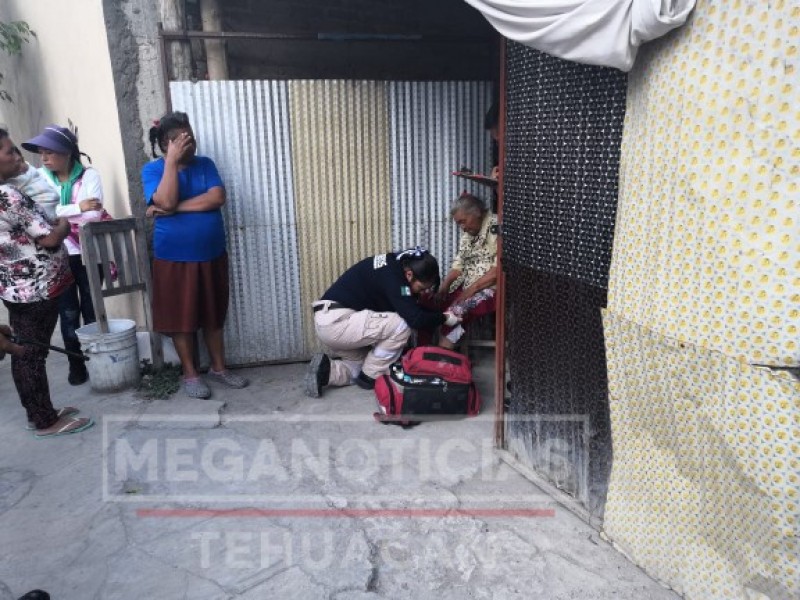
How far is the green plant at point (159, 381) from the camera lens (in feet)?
15.3

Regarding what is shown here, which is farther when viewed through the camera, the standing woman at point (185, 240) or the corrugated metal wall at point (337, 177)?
the corrugated metal wall at point (337, 177)

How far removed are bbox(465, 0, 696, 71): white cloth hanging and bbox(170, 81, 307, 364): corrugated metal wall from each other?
2662 millimetres

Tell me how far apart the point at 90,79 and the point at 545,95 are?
174 inches

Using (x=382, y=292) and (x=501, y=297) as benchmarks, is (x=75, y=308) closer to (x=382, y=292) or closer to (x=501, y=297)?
(x=382, y=292)

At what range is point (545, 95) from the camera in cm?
291

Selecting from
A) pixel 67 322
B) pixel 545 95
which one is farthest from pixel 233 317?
pixel 545 95

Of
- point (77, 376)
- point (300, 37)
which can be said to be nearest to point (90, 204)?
point (77, 376)

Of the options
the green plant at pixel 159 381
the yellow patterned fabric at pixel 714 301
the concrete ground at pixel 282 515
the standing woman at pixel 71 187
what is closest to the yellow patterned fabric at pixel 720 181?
the yellow patterned fabric at pixel 714 301

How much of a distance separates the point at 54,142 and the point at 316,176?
197 centimetres

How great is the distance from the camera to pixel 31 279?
381 cm

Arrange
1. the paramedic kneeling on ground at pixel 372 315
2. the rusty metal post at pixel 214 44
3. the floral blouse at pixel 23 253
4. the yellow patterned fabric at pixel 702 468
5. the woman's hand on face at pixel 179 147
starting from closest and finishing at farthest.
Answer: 1. the yellow patterned fabric at pixel 702 468
2. the floral blouse at pixel 23 253
3. the woman's hand on face at pixel 179 147
4. the paramedic kneeling on ground at pixel 372 315
5. the rusty metal post at pixel 214 44

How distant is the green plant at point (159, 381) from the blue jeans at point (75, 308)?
22.0 inches

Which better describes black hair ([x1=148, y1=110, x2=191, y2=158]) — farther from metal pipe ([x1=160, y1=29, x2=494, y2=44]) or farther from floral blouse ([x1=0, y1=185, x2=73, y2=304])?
floral blouse ([x1=0, y1=185, x2=73, y2=304])

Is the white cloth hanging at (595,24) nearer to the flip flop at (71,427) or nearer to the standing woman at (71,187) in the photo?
the standing woman at (71,187)
